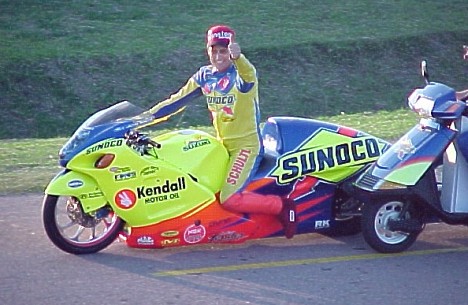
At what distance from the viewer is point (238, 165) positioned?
24.9 ft

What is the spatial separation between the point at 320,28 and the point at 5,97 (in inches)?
324

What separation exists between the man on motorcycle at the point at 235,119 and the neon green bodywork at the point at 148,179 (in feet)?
0.36

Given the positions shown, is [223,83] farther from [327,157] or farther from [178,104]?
[327,157]

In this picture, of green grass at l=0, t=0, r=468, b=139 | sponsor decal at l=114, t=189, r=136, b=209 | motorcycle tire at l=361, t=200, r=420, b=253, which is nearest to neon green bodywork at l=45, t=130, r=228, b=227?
sponsor decal at l=114, t=189, r=136, b=209

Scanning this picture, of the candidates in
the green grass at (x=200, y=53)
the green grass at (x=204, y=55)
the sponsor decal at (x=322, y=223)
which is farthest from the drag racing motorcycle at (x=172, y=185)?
the green grass at (x=200, y=53)

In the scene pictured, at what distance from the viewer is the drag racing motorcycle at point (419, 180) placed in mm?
7496

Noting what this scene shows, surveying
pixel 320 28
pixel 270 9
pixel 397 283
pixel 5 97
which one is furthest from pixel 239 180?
pixel 270 9

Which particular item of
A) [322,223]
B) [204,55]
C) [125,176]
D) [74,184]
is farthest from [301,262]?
[204,55]

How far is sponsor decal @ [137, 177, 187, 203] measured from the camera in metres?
7.40

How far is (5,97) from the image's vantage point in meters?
19.3

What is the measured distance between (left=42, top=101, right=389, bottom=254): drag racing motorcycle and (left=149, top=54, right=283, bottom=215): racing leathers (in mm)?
75

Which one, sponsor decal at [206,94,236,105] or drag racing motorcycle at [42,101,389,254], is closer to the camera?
drag racing motorcycle at [42,101,389,254]

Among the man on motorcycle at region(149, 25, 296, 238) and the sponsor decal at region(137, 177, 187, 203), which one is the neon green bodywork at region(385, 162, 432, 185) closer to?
the man on motorcycle at region(149, 25, 296, 238)

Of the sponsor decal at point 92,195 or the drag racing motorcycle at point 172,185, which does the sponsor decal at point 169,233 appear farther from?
the sponsor decal at point 92,195
